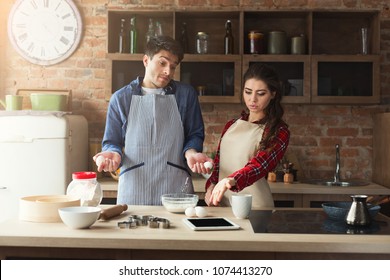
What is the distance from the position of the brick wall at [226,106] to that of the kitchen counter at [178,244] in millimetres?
2275

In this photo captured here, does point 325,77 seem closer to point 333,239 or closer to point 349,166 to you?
point 349,166

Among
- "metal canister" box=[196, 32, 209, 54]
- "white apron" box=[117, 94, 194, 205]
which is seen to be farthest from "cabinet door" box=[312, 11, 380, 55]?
"white apron" box=[117, 94, 194, 205]

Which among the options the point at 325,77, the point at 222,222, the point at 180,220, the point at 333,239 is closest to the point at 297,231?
the point at 333,239

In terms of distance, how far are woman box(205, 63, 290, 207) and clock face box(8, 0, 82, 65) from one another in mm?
1936

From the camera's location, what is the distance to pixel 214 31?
4.20m

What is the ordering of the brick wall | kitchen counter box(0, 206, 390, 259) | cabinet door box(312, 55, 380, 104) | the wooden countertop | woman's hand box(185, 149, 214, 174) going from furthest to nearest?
the brick wall < cabinet door box(312, 55, 380, 104) < the wooden countertop < woman's hand box(185, 149, 214, 174) < kitchen counter box(0, 206, 390, 259)

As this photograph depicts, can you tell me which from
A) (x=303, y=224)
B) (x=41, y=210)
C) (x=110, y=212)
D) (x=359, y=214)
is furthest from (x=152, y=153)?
(x=359, y=214)

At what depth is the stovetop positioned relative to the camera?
1.92 m

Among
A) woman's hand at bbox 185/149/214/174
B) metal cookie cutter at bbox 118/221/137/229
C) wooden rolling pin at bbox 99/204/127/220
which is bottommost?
metal cookie cutter at bbox 118/221/137/229

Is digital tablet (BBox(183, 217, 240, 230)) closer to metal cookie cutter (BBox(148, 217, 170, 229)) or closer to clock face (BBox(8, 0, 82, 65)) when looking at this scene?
metal cookie cutter (BBox(148, 217, 170, 229))

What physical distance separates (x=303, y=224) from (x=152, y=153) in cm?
108

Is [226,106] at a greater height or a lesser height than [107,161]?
greater

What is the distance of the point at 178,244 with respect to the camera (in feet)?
5.71

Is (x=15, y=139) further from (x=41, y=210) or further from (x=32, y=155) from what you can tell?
(x=41, y=210)
